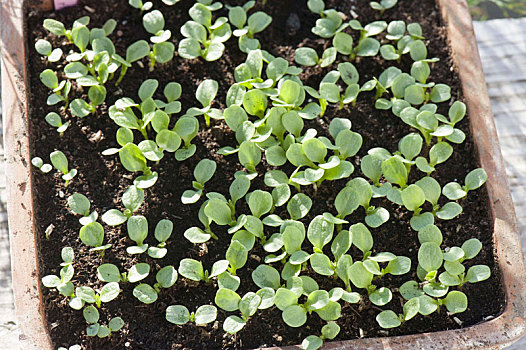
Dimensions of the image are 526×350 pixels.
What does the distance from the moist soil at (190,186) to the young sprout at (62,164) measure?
0.02 metres

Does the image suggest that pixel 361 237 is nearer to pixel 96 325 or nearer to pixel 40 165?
pixel 96 325

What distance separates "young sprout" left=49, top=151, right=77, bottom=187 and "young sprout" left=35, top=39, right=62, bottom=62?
232 millimetres

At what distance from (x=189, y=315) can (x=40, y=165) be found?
16.6 inches

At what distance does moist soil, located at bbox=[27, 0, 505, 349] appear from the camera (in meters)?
1.21

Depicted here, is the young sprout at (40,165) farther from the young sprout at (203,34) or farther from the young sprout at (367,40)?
the young sprout at (367,40)

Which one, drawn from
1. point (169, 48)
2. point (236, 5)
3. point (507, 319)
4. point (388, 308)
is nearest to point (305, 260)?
point (388, 308)

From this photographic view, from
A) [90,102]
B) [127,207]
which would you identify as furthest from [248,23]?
[127,207]

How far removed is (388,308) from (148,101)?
609 mm

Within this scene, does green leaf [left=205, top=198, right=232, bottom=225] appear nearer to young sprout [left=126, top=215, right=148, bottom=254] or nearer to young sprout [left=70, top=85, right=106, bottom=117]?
young sprout [left=126, top=215, right=148, bottom=254]

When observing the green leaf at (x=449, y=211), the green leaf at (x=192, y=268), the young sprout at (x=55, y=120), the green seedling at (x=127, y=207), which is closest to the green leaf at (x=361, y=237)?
the green leaf at (x=449, y=211)

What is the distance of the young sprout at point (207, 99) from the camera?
1375 millimetres

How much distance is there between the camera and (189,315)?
1192 mm

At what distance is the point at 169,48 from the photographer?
4.85 feet

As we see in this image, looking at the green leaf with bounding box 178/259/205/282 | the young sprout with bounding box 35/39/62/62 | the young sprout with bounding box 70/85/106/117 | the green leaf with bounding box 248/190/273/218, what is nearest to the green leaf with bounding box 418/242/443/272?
the green leaf with bounding box 248/190/273/218
